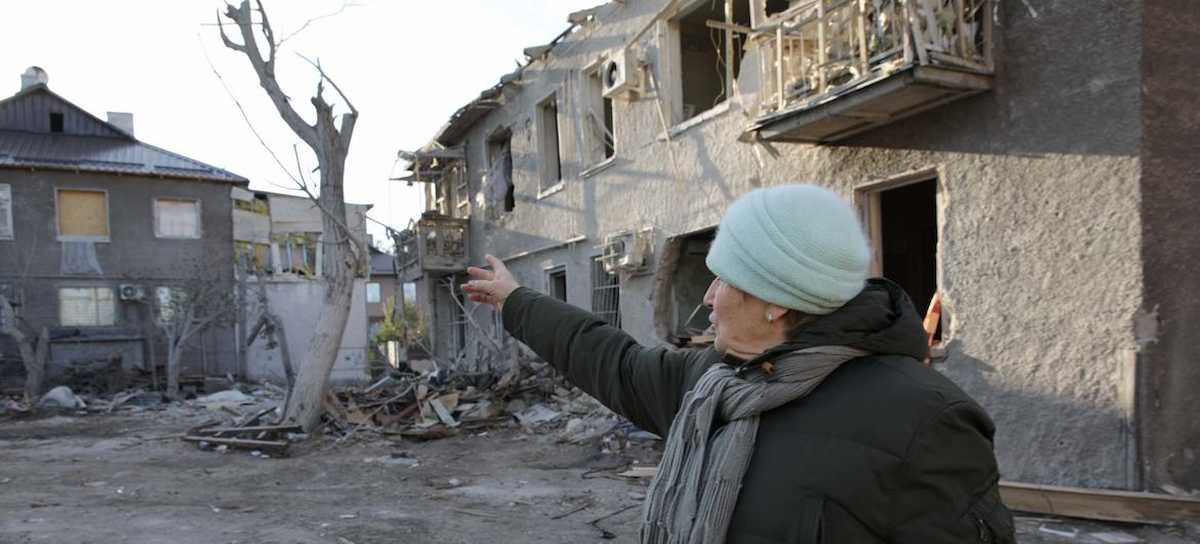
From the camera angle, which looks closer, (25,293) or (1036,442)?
(1036,442)

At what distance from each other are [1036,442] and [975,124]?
97.0 inches

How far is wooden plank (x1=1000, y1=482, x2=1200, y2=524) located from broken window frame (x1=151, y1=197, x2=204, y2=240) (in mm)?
24604

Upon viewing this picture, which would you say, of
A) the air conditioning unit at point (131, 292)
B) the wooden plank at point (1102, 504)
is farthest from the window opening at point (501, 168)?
the air conditioning unit at point (131, 292)

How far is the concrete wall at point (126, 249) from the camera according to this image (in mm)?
22188

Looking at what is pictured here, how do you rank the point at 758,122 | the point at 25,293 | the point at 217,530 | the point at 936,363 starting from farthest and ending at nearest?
1. the point at 25,293
2. the point at 758,122
3. the point at 936,363
4. the point at 217,530

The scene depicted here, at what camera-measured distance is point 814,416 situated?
1.35 m

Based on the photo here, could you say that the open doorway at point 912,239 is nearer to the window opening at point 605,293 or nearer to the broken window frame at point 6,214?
the window opening at point 605,293

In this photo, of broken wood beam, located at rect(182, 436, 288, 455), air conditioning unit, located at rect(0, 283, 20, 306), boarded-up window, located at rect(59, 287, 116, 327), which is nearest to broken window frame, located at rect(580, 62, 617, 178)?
broken wood beam, located at rect(182, 436, 288, 455)

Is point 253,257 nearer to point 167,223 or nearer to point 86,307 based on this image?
point 167,223

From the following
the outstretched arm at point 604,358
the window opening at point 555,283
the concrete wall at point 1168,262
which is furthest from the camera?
the window opening at point 555,283

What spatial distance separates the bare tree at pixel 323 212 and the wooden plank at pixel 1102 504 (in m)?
8.44

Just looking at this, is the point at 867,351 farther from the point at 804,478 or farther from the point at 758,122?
the point at 758,122

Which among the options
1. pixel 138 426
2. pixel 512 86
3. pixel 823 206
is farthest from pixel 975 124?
pixel 138 426

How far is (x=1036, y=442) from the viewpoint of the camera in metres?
5.81
